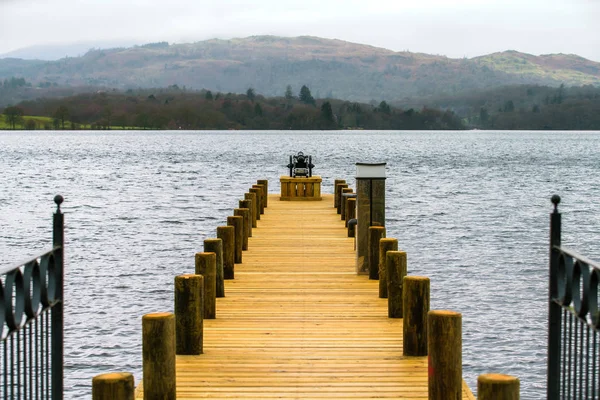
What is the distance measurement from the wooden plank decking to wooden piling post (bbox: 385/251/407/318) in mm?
145

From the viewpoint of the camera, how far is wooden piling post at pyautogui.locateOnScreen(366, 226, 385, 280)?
13.9 meters

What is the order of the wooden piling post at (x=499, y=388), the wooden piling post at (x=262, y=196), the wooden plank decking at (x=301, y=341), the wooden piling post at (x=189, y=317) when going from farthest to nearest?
the wooden piling post at (x=262, y=196)
the wooden piling post at (x=189, y=317)
the wooden plank decking at (x=301, y=341)
the wooden piling post at (x=499, y=388)

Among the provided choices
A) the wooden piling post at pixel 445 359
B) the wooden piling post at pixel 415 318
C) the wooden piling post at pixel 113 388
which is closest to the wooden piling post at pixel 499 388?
the wooden piling post at pixel 445 359

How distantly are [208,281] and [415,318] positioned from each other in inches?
119

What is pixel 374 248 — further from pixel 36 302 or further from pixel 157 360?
pixel 36 302

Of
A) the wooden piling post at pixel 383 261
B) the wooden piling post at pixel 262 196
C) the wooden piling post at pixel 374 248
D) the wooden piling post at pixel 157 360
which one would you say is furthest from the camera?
the wooden piling post at pixel 262 196

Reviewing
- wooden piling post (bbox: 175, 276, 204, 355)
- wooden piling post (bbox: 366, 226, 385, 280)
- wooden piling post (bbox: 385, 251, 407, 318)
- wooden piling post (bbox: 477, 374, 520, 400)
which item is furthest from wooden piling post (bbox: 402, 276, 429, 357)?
wooden piling post (bbox: 366, 226, 385, 280)

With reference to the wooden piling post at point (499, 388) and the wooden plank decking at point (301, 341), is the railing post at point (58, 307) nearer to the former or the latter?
the wooden plank decking at point (301, 341)

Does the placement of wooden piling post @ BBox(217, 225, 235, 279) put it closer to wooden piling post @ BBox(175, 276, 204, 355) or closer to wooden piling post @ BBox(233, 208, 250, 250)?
wooden piling post @ BBox(233, 208, 250, 250)

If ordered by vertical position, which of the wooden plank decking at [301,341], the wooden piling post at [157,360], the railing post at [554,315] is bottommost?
the wooden plank decking at [301,341]

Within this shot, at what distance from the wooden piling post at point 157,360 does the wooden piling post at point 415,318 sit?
286 centimetres

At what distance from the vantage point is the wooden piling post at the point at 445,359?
7.62 m

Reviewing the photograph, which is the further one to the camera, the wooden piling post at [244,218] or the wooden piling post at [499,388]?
the wooden piling post at [244,218]

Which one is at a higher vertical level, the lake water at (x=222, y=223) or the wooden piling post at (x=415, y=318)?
the wooden piling post at (x=415, y=318)
